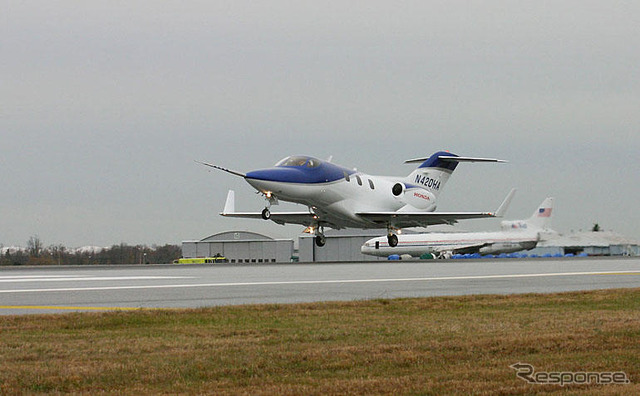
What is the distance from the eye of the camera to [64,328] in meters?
13.5

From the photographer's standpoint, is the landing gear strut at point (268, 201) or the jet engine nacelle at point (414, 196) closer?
the landing gear strut at point (268, 201)

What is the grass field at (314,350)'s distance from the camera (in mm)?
8766

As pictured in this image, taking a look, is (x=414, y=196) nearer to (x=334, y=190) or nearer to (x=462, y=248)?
(x=334, y=190)

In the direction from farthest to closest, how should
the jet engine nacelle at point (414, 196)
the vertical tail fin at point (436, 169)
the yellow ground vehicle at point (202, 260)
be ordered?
the yellow ground vehicle at point (202, 260) → the vertical tail fin at point (436, 169) → the jet engine nacelle at point (414, 196)

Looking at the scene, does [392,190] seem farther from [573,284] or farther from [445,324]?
[445,324]

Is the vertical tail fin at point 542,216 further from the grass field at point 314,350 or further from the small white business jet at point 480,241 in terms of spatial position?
the grass field at point 314,350

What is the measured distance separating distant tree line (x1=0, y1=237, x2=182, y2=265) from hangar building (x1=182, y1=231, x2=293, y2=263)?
745 cm

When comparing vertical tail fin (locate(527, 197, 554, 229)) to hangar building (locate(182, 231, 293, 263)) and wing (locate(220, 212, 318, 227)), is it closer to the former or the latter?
hangar building (locate(182, 231, 293, 263))

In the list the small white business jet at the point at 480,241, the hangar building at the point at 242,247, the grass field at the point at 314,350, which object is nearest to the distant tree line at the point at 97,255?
the hangar building at the point at 242,247

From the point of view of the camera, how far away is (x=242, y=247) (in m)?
109

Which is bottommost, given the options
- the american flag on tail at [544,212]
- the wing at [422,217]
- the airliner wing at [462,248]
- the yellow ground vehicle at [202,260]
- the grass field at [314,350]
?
the grass field at [314,350]

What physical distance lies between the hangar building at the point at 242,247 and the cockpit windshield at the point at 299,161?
60.3 m

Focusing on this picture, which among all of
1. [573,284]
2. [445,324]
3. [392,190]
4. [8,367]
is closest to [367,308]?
[445,324]

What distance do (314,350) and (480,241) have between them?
8667 centimetres
